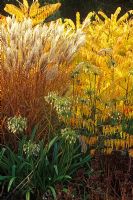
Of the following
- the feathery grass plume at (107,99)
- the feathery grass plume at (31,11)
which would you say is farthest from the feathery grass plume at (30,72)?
the feathery grass plume at (31,11)

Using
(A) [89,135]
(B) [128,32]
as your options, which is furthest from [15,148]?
(B) [128,32]

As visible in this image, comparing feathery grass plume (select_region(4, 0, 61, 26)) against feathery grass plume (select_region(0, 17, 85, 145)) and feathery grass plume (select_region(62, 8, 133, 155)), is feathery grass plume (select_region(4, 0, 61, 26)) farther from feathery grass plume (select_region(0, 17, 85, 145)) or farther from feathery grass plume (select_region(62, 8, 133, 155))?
feathery grass plume (select_region(62, 8, 133, 155))

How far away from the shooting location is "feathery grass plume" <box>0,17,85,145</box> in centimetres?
446

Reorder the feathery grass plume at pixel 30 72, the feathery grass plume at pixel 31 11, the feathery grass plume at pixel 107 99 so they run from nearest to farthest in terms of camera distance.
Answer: the feathery grass plume at pixel 107 99 < the feathery grass plume at pixel 30 72 < the feathery grass plume at pixel 31 11

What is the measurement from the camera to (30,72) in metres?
4.54

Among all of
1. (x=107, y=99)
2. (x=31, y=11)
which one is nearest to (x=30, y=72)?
(x=107, y=99)

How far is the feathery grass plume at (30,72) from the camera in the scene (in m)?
4.46

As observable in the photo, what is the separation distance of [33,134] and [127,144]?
794 mm

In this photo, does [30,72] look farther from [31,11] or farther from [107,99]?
[31,11]

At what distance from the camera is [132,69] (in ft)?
13.2

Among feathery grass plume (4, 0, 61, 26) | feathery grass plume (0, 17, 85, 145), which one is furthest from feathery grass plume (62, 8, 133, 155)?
feathery grass plume (4, 0, 61, 26)

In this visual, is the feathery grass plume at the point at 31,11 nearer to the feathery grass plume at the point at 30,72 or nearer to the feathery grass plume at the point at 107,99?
the feathery grass plume at the point at 30,72

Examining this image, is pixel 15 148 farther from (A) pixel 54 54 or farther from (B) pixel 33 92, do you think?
(A) pixel 54 54

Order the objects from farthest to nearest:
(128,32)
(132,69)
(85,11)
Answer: (85,11), (128,32), (132,69)
